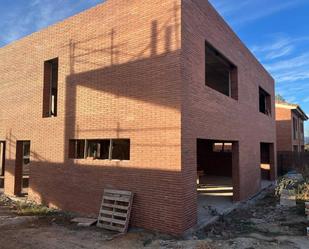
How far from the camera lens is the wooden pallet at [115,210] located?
805cm

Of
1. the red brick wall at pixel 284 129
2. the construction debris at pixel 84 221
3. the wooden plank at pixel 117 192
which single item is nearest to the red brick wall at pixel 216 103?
the wooden plank at pixel 117 192

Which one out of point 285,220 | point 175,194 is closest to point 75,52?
point 175,194

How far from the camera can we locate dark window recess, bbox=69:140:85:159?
1039 centimetres

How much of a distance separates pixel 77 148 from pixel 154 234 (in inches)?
172

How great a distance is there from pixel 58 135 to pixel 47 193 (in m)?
2.10

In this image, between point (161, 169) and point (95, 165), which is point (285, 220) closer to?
point (161, 169)

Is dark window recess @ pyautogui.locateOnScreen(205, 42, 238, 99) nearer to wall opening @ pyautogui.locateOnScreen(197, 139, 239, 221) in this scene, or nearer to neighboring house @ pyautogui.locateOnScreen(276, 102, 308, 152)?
wall opening @ pyautogui.locateOnScreen(197, 139, 239, 221)

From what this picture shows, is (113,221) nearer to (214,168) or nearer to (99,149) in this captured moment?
(99,149)

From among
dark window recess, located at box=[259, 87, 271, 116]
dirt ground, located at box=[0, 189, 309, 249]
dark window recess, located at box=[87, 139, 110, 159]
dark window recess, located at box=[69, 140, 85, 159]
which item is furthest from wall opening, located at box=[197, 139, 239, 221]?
dark window recess, located at box=[69, 140, 85, 159]

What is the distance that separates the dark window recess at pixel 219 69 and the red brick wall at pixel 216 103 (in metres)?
0.24

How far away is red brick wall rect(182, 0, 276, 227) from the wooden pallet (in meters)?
1.66

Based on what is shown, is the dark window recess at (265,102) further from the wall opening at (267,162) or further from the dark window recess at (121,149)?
the dark window recess at (121,149)

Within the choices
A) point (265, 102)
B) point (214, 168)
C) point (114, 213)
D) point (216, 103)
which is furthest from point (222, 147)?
point (114, 213)

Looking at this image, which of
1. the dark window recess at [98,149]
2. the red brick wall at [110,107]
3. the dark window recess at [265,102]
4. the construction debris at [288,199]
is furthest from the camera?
the dark window recess at [265,102]
